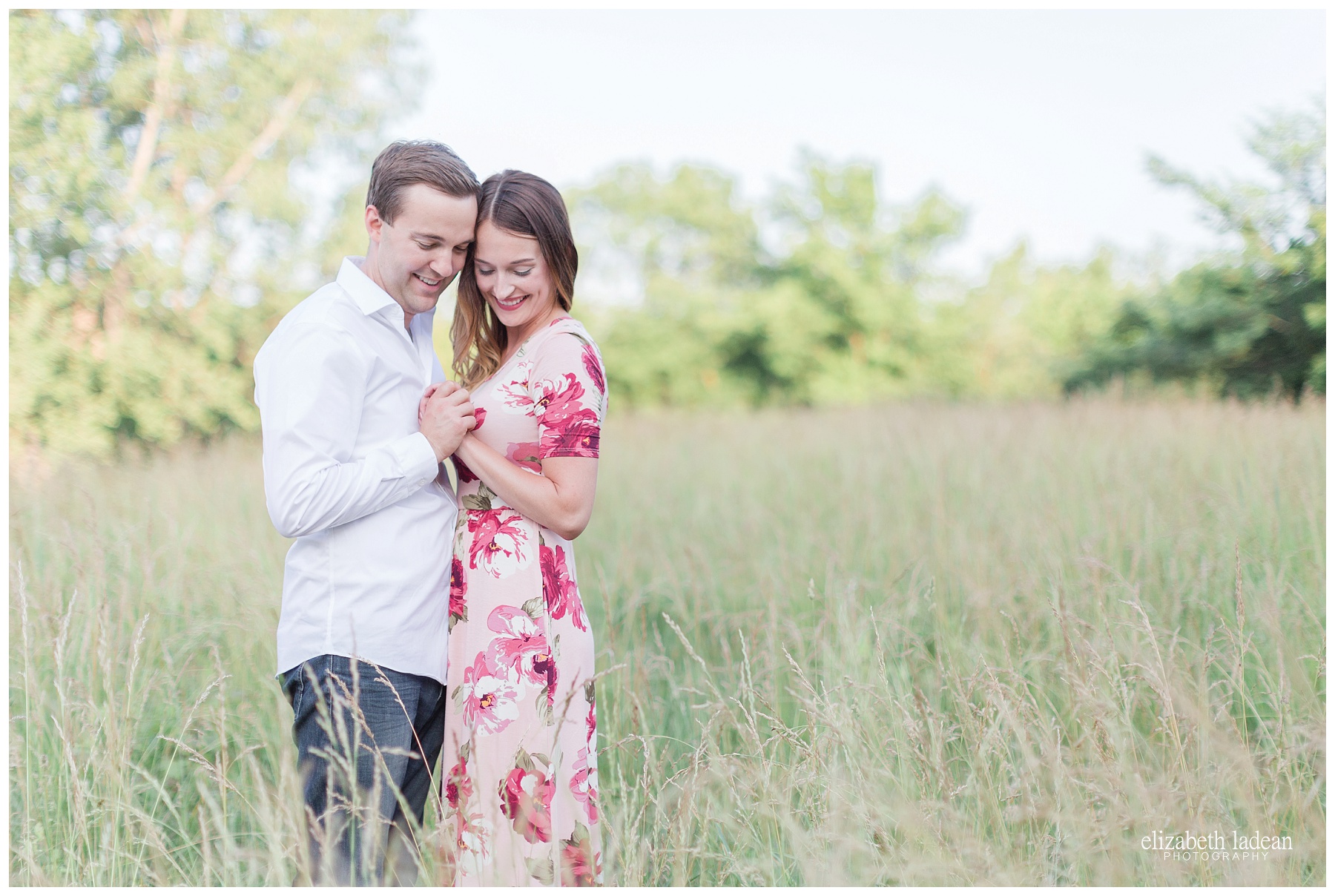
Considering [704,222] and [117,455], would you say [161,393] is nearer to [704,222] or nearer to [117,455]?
[117,455]

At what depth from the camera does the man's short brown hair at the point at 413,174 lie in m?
1.85

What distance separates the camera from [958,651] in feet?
9.47

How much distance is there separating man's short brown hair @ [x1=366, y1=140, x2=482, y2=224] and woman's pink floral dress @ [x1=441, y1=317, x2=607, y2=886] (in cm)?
42

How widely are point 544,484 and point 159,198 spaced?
10170 millimetres

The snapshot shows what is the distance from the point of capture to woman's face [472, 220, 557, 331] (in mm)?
1951

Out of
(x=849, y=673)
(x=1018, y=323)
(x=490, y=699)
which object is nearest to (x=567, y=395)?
(x=490, y=699)

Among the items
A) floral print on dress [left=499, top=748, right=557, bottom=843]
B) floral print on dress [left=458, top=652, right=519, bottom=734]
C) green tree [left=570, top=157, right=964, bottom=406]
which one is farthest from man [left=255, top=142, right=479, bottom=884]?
green tree [left=570, top=157, right=964, bottom=406]

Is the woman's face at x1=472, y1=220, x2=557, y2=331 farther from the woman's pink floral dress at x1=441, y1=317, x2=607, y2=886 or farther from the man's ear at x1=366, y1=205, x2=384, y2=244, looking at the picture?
the man's ear at x1=366, y1=205, x2=384, y2=244

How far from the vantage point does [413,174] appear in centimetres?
185

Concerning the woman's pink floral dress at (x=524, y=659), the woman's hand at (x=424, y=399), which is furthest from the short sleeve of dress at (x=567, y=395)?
the woman's hand at (x=424, y=399)

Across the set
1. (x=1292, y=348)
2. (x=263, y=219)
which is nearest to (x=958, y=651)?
(x=1292, y=348)

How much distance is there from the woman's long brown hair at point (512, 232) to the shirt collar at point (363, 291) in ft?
0.89

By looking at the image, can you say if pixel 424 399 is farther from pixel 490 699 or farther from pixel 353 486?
pixel 490 699

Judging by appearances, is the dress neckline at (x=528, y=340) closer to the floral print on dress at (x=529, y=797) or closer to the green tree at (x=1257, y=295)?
the floral print on dress at (x=529, y=797)
